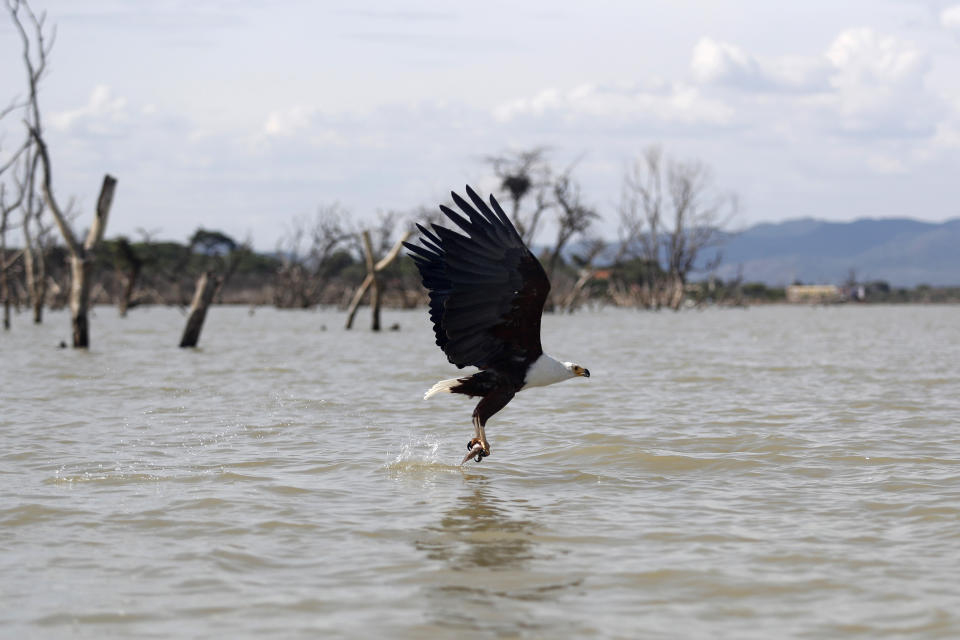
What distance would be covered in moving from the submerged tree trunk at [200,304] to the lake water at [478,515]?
7.57 metres

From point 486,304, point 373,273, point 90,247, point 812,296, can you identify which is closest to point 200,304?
point 90,247

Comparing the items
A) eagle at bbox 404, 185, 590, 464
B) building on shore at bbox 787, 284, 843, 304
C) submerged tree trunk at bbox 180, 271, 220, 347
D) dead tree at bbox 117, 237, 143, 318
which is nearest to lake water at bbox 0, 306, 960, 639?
eagle at bbox 404, 185, 590, 464

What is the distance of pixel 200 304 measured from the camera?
22.3 metres

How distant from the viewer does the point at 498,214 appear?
6855mm

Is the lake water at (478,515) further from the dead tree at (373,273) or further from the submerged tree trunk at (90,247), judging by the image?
the dead tree at (373,273)

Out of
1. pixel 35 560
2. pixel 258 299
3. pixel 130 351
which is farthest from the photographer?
pixel 258 299

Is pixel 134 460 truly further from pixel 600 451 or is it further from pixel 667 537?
pixel 667 537

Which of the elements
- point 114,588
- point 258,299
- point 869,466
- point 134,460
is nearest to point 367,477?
point 134,460

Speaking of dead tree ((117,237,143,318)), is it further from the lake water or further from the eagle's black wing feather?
the eagle's black wing feather

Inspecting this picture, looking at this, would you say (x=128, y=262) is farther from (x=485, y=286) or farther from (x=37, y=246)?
(x=485, y=286)

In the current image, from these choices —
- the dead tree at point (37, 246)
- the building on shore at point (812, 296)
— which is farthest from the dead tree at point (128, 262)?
the building on shore at point (812, 296)

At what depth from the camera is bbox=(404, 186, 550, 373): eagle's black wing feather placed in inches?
277

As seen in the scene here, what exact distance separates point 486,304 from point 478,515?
1462 millimetres

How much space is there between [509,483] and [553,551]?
2.03 meters
